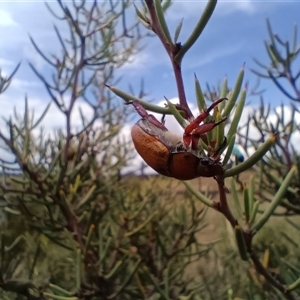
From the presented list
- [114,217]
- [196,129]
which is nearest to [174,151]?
[196,129]

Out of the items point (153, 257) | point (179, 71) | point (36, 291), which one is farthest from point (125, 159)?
point (179, 71)

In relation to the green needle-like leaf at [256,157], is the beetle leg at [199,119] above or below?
above

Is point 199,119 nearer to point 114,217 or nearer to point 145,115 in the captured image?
point 145,115

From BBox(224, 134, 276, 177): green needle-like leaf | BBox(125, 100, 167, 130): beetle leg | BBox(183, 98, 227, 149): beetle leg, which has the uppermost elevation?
BBox(125, 100, 167, 130): beetle leg

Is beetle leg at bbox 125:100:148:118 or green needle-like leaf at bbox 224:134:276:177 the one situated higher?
beetle leg at bbox 125:100:148:118

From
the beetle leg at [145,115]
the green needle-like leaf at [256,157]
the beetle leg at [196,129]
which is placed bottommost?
the green needle-like leaf at [256,157]

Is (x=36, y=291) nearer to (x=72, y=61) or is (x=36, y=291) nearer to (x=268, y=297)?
(x=268, y=297)

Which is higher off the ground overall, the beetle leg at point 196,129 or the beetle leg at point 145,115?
the beetle leg at point 145,115

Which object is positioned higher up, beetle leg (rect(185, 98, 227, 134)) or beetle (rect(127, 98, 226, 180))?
beetle leg (rect(185, 98, 227, 134))

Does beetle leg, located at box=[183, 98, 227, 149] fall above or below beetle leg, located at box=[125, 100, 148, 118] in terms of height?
below
